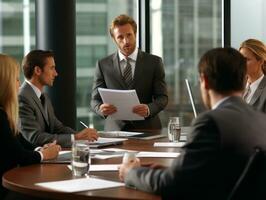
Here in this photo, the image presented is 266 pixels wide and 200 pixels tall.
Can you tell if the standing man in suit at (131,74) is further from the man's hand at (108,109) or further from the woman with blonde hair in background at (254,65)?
the woman with blonde hair in background at (254,65)

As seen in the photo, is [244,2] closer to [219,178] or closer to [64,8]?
[64,8]

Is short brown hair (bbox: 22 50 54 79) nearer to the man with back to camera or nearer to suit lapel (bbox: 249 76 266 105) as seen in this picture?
suit lapel (bbox: 249 76 266 105)

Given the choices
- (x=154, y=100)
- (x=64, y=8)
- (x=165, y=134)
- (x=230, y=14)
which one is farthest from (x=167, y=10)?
(x=165, y=134)

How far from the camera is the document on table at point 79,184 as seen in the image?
7.80ft

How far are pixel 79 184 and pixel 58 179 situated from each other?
17cm

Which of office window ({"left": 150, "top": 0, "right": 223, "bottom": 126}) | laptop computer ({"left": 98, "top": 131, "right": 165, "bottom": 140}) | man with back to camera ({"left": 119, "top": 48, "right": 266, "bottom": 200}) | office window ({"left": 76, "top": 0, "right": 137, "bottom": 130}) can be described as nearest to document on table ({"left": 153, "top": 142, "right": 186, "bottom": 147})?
laptop computer ({"left": 98, "top": 131, "right": 165, "bottom": 140})

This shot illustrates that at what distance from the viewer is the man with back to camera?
6.68ft

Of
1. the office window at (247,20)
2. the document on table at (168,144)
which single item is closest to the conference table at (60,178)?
the document on table at (168,144)

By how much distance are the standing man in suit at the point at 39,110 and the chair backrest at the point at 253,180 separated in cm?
162

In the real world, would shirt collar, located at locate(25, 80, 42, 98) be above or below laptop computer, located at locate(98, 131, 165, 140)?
above

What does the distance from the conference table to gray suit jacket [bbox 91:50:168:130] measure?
996 millimetres

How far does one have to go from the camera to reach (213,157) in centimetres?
203

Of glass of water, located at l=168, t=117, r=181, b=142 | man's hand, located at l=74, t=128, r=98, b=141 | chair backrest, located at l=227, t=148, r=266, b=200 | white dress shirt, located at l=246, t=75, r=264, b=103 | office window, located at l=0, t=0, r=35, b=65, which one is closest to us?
chair backrest, located at l=227, t=148, r=266, b=200

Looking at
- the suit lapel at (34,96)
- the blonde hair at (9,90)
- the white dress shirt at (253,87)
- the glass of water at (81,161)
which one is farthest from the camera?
the white dress shirt at (253,87)
